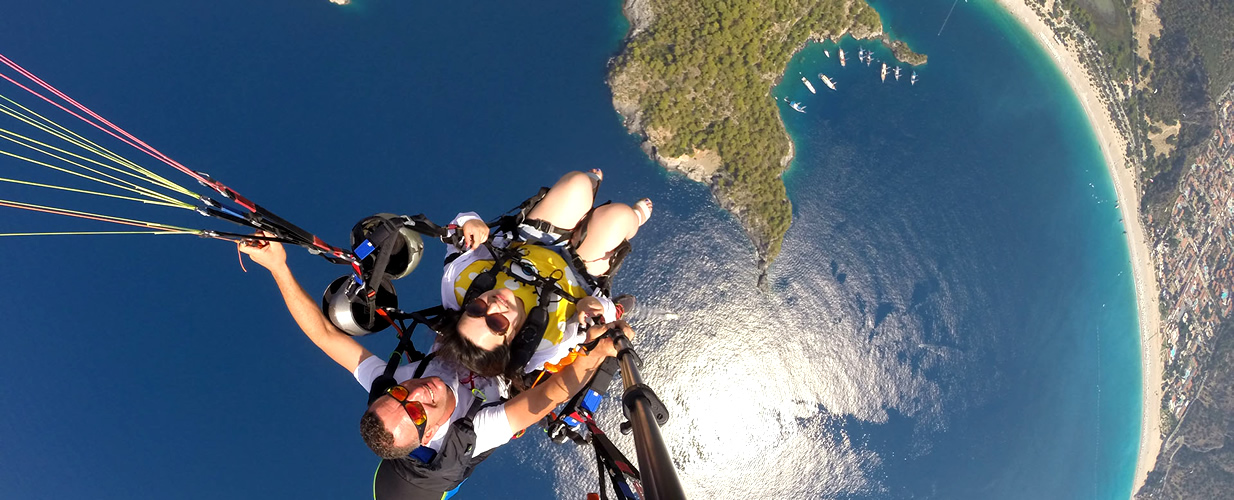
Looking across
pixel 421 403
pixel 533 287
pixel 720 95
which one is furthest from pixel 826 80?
pixel 421 403

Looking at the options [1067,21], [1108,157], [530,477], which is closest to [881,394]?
[530,477]

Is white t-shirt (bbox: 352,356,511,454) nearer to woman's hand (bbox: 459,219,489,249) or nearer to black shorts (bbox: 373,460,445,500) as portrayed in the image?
black shorts (bbox: 373,460,445,500)

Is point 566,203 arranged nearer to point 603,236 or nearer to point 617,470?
point 603,236

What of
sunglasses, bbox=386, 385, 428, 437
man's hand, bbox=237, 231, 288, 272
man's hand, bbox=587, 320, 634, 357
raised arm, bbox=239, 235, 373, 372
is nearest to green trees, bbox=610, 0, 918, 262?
man's hand, bbox=587, 320, 634, 357

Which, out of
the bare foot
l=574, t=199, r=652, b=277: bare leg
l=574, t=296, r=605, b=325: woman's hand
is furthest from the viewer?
the bare foot

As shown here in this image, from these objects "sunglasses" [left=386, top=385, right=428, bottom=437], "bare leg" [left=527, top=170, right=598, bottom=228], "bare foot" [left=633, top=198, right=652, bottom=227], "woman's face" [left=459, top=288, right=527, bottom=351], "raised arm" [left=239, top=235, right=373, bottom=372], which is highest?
"bare foot" [left=633, top=198, right=652, bottom=227]

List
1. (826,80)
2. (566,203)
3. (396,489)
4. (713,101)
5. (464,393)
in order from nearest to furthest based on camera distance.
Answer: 1. (396,489)
2. (464,393)
3. (566,203)
4. (713,101)
5. (826,80)
